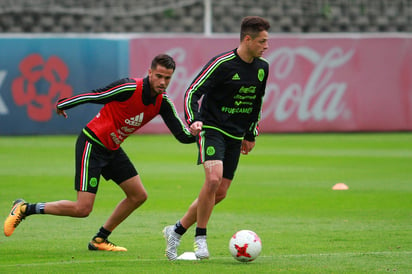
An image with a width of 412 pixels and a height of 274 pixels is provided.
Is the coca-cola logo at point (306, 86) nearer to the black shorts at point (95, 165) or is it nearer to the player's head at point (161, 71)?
the black shorts at point (95, 165)

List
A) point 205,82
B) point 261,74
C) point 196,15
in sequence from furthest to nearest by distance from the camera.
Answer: point 196,15 → point 261,74 → point 205,82

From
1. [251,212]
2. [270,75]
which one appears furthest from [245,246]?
[270,75]

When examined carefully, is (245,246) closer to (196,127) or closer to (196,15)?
(196,127)

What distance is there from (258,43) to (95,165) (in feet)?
6.40

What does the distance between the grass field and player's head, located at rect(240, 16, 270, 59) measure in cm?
192

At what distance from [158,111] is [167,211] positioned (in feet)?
10.4

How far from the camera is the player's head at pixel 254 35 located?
7.87 m

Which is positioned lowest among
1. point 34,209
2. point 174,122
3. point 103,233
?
point 103,233

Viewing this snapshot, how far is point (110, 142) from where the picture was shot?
8.33 m

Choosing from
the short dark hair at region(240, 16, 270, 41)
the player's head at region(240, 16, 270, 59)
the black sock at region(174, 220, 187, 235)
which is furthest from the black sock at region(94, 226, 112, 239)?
the short dark hair at region(240, 16, 270, 41)

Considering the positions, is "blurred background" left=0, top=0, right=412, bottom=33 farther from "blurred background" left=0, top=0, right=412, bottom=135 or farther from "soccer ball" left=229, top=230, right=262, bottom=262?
"soccer ball" left=229, top=230, right=262, bottom=262

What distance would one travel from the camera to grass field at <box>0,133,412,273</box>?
762cm

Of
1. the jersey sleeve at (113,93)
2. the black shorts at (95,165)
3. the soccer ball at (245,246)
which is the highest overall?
the jersey sleeve at (113,93)

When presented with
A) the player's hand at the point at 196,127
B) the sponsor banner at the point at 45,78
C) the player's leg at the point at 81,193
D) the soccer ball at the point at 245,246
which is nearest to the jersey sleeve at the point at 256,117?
the player's hand at the point at 196,127
